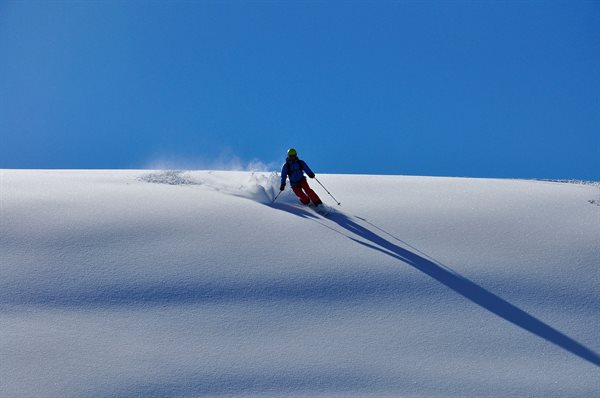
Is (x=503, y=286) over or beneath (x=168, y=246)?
beneath

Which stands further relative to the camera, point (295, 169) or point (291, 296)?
point (295, 169)

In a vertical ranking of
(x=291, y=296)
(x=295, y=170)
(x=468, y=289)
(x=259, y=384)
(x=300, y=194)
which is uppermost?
(x=295, y=170)

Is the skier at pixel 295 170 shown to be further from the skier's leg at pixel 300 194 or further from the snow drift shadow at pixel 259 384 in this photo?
the snow drift shadow at pixel 259 384

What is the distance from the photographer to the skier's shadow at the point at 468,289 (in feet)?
22.3

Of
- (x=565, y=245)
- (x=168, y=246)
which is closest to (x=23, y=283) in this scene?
(x=168, y=246)

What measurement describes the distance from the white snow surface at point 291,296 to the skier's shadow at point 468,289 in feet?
0.09

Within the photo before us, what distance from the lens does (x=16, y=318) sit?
6.88 metres

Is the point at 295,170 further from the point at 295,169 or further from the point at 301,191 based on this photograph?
the point at 301,191

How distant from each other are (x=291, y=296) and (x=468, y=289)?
228 centimetres

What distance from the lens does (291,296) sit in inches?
299

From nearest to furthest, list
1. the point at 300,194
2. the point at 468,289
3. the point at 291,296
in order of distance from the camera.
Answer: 1. the point at 291,296
2. the point at 468,289
3. the point at 300,194

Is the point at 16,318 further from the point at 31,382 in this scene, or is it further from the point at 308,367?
the point at 308,367

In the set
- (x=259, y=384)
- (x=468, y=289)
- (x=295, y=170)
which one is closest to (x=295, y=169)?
(x=295, y=170)

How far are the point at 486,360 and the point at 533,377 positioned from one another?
0.48 metres
